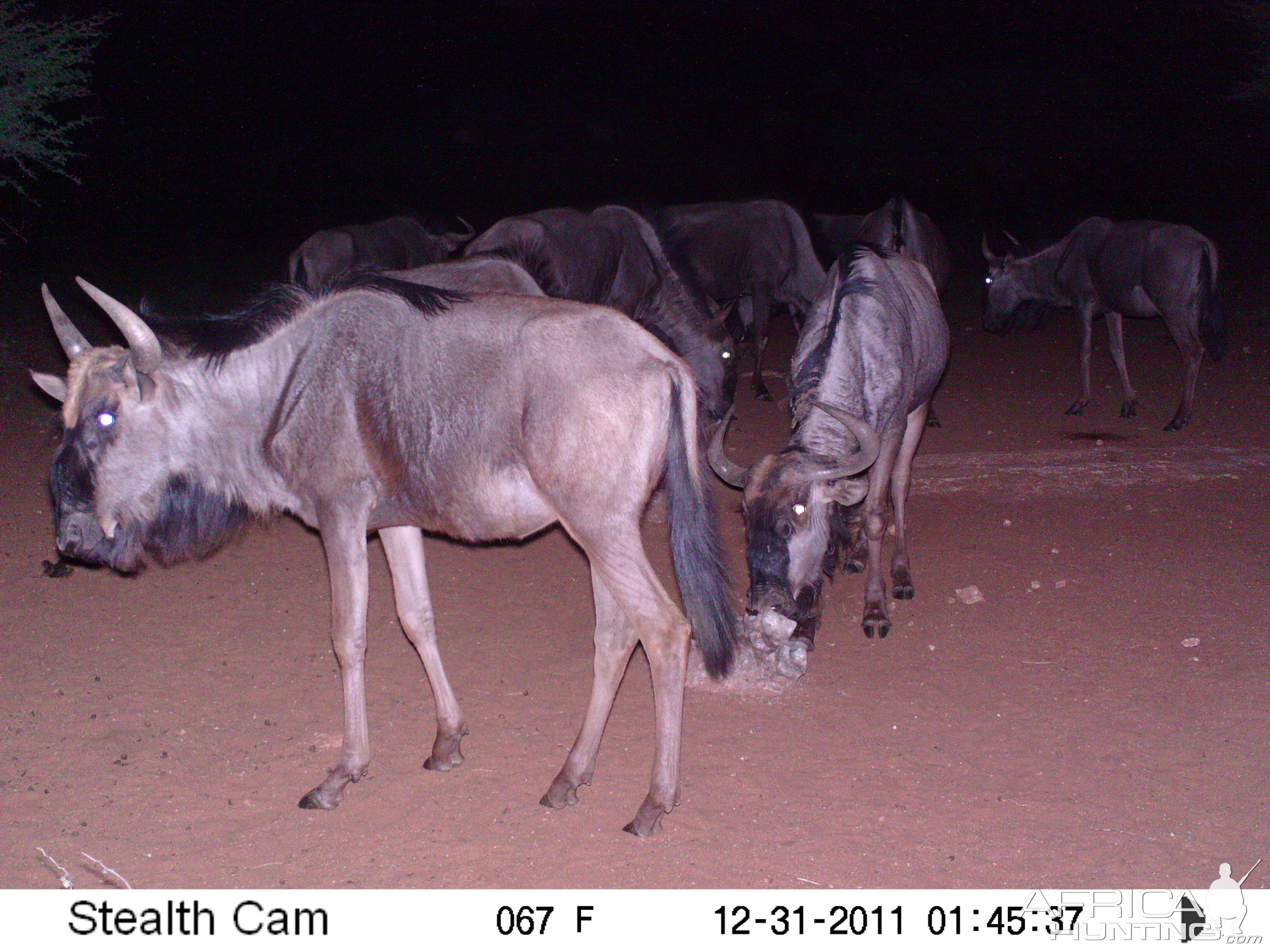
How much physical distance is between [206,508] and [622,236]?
6.68m

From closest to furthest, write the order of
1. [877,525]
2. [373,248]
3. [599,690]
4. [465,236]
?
1. [599,690]
2. [877,525]
3. [373,248]
4. [465,236]

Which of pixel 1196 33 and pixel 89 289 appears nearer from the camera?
pixel 89 289

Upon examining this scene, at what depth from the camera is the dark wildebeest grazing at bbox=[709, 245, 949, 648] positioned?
535 centimetres

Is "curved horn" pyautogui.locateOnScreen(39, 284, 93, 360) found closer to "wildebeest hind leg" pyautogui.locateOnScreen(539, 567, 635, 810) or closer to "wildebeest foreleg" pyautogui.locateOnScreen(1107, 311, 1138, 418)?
"wildebeest hind leg" pyautogui.locateOnScreen(539, 567, 635, 810)

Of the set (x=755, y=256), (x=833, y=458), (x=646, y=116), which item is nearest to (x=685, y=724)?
(x=833, y=458)

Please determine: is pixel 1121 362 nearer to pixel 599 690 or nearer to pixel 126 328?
pixel 599 690

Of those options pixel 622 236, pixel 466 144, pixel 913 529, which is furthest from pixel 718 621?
pixel 466 144

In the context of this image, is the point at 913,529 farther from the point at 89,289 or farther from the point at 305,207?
the point at 305,207

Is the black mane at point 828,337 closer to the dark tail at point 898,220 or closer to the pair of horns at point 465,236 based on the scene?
the dark tail at point 898,220

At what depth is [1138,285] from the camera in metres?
10.9

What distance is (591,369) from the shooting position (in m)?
3.98

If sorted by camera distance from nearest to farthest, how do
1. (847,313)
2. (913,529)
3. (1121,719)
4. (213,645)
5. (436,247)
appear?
(1121,719) → (213,645) → (847,313) → (913,529) → (436,247)

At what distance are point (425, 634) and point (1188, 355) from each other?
8894 millimetres

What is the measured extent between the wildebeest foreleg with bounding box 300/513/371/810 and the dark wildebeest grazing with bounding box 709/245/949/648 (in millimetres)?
1949
